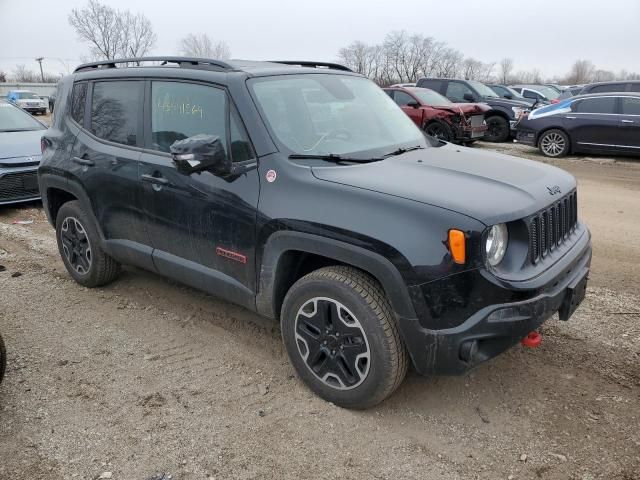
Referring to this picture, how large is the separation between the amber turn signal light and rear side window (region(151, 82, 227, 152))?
61.9 inches

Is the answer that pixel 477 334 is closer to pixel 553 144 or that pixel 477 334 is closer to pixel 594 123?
pixel 594 123

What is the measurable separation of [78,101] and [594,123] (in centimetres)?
1102

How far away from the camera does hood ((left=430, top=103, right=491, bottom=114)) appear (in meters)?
13.1

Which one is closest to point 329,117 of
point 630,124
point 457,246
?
point 457,246

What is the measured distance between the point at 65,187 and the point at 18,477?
2.62 metres

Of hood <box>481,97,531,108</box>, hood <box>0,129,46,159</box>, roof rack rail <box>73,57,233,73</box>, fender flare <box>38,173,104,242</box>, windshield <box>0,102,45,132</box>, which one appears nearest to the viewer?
roof rack rail <box>73,57,233,73</box>

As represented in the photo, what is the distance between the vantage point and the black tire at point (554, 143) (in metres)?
12.4

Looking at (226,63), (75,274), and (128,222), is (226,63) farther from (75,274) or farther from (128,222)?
(75,274)

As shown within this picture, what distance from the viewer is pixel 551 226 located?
116 inches

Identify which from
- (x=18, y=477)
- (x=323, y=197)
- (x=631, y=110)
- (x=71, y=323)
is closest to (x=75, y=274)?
(x=71, y=323)

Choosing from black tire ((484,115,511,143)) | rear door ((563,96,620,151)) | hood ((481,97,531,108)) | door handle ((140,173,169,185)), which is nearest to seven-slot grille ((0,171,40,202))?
door handle ((140,173,169,185))

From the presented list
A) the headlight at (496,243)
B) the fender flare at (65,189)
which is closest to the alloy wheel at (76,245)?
the fender flare at (65,189)

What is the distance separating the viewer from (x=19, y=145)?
8023 millimetres

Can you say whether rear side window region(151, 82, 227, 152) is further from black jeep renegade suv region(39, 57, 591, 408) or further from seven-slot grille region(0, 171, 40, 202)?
seven-slot grille region(0, 171, 40, 202)
